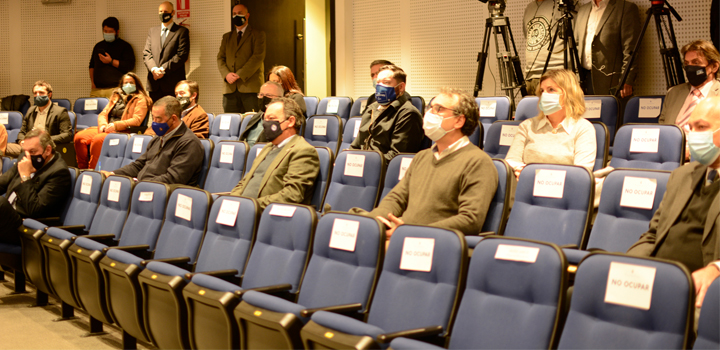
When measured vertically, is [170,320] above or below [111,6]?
below

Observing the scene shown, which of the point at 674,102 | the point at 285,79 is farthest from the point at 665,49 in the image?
the point at 285,79

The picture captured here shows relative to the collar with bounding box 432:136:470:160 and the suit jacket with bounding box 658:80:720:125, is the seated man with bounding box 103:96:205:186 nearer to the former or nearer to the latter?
the collar with bounding box 432:136:470:160

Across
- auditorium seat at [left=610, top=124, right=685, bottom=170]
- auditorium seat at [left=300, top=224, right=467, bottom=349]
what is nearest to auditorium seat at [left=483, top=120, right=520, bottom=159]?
auditorium seat at [left=610, top=124, right=685, bottom=170]

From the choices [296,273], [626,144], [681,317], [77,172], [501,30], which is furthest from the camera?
[501,30]

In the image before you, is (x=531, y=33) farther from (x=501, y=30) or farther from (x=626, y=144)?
(x=626, y=144)

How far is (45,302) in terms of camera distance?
395 cm

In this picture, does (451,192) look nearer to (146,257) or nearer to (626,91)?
(146,257)

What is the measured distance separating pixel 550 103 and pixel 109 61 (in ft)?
22.4

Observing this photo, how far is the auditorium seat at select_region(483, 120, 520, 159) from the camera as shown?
149 inches

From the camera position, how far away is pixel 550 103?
→ 3.30 metres

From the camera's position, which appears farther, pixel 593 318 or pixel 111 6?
pixel 111 6

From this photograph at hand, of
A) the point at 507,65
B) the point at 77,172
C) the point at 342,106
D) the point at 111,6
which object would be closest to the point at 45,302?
the point at 77,172

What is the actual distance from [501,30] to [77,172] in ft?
11.8

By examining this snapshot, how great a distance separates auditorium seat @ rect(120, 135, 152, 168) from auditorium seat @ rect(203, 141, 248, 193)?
94 centimetres
